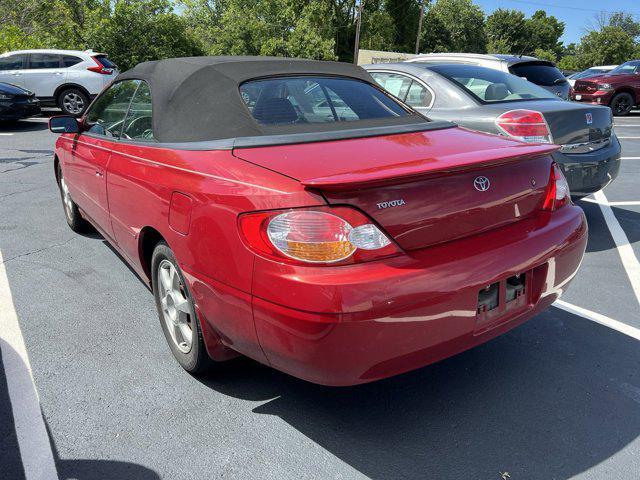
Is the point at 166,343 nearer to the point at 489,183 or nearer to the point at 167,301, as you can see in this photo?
the point at 167,301

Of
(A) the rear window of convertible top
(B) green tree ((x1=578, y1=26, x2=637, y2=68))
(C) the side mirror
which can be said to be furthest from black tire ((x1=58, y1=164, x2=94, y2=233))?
(B) green tree ((x1=578, y1=26, x2=637, y2=68))

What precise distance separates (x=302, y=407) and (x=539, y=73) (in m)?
7.43

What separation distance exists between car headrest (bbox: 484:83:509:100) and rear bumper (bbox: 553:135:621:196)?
34.5 inches

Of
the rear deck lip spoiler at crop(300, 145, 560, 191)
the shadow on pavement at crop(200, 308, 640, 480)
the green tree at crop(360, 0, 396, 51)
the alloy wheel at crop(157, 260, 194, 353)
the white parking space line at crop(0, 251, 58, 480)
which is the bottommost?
the white parking space line at crop(0, 251, 58, 480)

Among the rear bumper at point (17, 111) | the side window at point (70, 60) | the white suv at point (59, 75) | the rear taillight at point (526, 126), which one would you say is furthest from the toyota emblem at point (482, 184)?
the side window at point (70, 60)

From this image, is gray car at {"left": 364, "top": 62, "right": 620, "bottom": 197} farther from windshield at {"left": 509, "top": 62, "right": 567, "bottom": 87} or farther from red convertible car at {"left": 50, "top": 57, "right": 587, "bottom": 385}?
windshield at {"left": 509, "top": 62, "right": 567, "bottom": 87}

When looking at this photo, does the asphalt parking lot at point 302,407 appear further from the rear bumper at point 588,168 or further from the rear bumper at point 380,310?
the rear bumper at point 588,168

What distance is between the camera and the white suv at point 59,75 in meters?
14.2

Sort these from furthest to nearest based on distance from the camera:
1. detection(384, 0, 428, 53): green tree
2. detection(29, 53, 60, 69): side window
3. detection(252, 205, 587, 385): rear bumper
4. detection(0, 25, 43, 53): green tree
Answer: detection(384, 0, 428, 53): green tree
detection(0, 25, 43, 53): green tree
detection(29, 53, 60, 69): side window
detection(252, 205, 587, 385): rear bumper

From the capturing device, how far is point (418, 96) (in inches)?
216

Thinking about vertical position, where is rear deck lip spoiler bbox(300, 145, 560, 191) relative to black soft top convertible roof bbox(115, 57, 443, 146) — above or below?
below

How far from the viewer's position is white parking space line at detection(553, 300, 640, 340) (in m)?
3.30

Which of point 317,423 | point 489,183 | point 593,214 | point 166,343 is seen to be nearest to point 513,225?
point 489,183

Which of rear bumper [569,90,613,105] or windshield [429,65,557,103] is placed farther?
rear bumper [569,90,613,105]
